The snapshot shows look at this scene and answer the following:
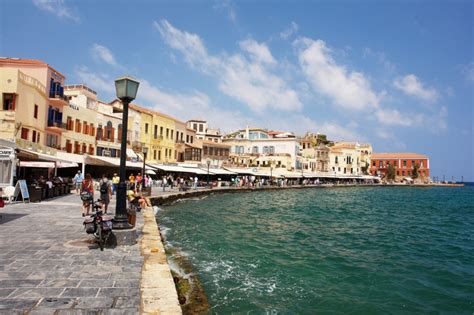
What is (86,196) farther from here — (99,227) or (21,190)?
(21,190)

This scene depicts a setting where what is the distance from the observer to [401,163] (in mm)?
107125

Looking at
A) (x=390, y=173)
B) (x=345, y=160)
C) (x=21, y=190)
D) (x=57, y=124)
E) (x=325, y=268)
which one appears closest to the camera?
(x=325, y=268)

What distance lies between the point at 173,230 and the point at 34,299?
10041 millimetres

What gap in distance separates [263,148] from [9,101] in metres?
52.0

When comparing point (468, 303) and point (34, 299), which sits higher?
point (34, 299)

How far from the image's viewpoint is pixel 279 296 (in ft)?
22.7

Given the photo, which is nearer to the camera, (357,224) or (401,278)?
(401,278)

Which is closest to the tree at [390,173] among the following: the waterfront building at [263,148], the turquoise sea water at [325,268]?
the waterfront building at [263,148]

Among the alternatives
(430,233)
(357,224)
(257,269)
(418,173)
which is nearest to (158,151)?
(357,224)

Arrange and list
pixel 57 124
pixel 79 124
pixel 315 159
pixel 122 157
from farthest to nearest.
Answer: pixel 315 159, pixel 79 124, pixel 57 124, pixel 122 157

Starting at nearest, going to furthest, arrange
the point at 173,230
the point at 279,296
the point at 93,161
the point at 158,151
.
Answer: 1. the point at 279,296
2. the point at 173,230
3. the point at 93,161
4. the point at 158,151

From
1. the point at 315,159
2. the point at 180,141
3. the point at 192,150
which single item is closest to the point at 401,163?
the point at 315,159

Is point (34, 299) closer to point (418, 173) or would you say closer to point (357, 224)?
point (357, 224)

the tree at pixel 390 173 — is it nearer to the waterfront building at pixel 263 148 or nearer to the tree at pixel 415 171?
the tree at pixel 415 171
